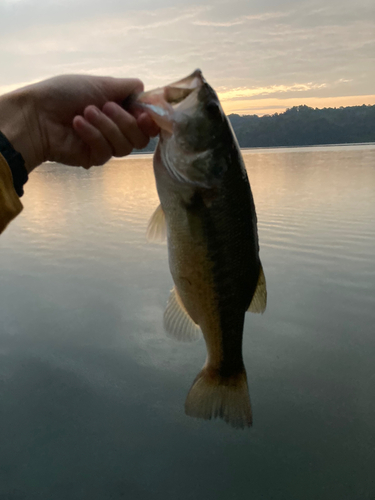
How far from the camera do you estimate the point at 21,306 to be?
5.37m

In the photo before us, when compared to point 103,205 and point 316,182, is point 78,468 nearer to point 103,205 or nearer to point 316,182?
point 103,205

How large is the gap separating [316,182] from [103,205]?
29.3 feet

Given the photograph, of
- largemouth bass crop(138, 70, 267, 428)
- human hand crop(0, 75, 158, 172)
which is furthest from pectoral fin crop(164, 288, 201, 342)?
human hand crop(0, 75, 158, 172)

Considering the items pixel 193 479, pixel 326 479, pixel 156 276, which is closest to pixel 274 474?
pixel 326 479

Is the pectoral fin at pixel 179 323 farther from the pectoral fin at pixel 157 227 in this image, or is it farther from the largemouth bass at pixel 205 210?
the pectoral fin at pixel 157 227

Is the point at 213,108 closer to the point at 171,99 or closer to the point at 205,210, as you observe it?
the point at 171,99

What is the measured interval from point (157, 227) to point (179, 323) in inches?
22.5

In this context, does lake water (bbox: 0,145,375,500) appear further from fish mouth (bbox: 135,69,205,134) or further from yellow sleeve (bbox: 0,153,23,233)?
→ fish mouth (bbox: 135,69,205,134)

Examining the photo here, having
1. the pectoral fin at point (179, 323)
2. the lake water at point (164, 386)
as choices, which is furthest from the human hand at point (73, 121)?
the lake water at point (164, 386)

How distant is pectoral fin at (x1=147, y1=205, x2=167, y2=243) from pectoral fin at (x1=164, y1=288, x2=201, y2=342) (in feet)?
1.11

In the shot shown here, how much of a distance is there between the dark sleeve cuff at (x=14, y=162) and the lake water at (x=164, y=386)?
209 centimetres

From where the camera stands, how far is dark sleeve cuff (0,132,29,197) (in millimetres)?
2057

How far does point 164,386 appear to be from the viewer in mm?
3635

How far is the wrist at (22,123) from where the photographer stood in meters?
2.22
